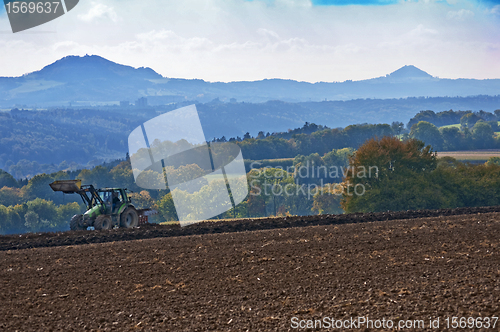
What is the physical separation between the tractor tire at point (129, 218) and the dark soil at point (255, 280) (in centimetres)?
507

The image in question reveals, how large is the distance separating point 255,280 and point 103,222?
12210mm

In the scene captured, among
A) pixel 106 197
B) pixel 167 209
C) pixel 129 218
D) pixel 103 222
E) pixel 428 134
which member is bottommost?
pixel 167 209

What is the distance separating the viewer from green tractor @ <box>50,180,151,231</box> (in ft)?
68.6

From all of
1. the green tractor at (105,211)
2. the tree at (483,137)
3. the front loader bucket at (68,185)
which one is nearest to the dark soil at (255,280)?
the front loader bucket at (68,185)

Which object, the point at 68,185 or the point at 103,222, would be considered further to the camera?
the point at 103,222

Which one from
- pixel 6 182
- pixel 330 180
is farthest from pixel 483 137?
pixel 6 182

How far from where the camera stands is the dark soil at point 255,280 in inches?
332

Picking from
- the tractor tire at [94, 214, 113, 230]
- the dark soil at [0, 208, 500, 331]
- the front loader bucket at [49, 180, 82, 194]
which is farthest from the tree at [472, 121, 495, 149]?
the front loader bucket at [49, 180, 82, 194]

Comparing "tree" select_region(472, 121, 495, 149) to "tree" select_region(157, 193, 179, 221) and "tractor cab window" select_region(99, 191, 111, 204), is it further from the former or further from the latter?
"tractor cab window" select_region(99, 191, 111, 204)

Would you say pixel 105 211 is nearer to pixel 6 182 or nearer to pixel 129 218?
pixel 129 218

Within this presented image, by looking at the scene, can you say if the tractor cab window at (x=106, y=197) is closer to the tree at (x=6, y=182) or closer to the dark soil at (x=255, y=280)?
the dark soil at (x=255, y=280)

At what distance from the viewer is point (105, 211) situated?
21562 mm

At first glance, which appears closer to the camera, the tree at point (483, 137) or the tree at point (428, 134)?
the tree at point (483, 137)

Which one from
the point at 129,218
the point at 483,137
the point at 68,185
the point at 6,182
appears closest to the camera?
the point at 68,185
